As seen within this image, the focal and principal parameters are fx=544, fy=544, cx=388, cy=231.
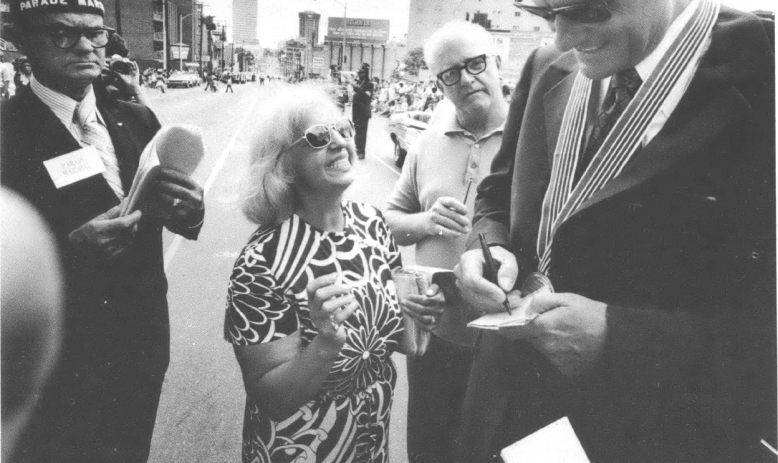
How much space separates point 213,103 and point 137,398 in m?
1.31

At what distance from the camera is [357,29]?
189 cm

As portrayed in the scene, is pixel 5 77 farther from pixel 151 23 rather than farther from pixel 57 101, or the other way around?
pixel 151 23

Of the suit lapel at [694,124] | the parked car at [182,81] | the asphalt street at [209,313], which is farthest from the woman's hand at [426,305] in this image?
the parked car at [182,81]

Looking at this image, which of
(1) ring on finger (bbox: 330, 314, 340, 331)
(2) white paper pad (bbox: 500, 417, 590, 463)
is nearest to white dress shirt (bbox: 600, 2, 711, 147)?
(2) white paper pad (bbox: 500, 417, 590, 463)

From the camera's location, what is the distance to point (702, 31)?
925mm

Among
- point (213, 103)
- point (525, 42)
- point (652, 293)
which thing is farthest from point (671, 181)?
point (213, 103)

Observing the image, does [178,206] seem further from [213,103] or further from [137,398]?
[213,103]

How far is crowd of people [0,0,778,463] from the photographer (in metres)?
0.91

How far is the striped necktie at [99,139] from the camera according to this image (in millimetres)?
1432

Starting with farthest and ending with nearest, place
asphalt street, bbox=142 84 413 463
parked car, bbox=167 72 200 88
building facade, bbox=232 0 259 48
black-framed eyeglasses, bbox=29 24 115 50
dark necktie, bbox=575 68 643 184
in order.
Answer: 1. parked car, bbox=167 72 200 88
2. building facade, bbox=232 0 259 48
3. asphalt street, bbox=142 84 413 463
4. black-framed eyeglasses, bbox=29 24 115 50
5. dark necktie, bbox=575 68 643 184

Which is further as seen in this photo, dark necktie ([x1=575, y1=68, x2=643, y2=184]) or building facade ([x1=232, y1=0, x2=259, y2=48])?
building facade ([x1=232, y1=0, x2=259, y2=48])

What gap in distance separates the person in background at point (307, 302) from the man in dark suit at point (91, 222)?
269 millimetres

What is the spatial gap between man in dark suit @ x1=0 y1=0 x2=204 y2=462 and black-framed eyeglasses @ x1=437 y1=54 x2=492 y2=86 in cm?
91

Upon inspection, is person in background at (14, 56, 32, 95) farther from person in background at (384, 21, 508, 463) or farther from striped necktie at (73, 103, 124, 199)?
person in background at (384, 21, 508, 463)
